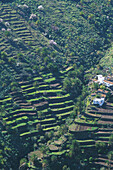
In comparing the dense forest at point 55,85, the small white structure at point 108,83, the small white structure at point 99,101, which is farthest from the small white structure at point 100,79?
the small white structure at point 99,101

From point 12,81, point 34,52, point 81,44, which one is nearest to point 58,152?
point 12,81

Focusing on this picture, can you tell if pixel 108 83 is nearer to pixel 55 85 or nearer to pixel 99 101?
pixel 99 101

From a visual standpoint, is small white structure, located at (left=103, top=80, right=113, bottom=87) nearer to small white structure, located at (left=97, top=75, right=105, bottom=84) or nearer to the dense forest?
small white structure, located at (left=97, top=75, right=105, bottom=84)

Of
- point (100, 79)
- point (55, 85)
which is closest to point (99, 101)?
point (100, 79)

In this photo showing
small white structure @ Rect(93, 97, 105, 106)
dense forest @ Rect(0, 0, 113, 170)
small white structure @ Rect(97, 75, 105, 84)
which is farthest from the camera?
small white structure @ Rect(97, 75, 105, 84)

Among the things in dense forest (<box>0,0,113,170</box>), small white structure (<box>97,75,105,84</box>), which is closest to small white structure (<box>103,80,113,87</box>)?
small white structure (<box>97,75,105,84</box>)

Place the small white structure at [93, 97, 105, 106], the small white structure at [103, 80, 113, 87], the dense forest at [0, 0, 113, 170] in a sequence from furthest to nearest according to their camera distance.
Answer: the small white structure at [103, 80, 113, 87] → the small white structure at [93, 97, 105, 106] → the dense forest at [0, 0, 113, 170]

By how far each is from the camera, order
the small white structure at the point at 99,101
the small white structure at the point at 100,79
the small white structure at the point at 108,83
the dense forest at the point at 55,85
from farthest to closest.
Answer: the small white structure at the point at 100,79, the small white structure at the point at 108,83, the small white structure at the point at 99,101, the dense forest at the point at 55,85

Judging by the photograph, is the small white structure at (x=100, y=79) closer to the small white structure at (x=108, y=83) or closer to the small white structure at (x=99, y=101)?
the small white structure at (x=108, y=83)

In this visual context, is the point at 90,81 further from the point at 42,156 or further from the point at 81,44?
the point at 42,156
